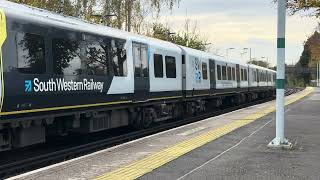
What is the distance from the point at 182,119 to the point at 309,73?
449 ft

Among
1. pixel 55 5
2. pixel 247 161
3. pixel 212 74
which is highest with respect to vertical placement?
pixel 55 5

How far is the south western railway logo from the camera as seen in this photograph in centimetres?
1129

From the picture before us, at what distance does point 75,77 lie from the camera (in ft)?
43.2

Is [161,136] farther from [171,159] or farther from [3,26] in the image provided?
[3,26]

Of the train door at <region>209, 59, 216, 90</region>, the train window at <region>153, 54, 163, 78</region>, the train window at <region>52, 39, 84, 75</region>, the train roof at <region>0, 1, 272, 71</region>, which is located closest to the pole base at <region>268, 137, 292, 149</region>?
the train window at <region>52, 39, 84, 75</region>

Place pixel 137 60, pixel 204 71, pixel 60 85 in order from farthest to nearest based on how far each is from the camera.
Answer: pixel 204 71, pixel 137 60, pixel 60 85

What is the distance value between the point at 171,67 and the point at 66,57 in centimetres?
885

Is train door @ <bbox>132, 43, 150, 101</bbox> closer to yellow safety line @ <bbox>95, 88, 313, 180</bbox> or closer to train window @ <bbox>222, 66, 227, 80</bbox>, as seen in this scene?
yellow safety line @ <bbox>95, 88, 313, 180</bbox>

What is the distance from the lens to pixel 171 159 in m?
10.3

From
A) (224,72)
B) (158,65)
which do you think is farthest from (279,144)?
(224,72)

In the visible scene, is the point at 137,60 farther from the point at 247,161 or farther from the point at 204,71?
the point at 204,71

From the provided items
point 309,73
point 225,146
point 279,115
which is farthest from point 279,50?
point 309,73

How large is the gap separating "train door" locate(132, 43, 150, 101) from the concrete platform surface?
402 cm

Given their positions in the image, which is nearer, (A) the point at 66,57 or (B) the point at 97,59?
(A) the point at 66,57
